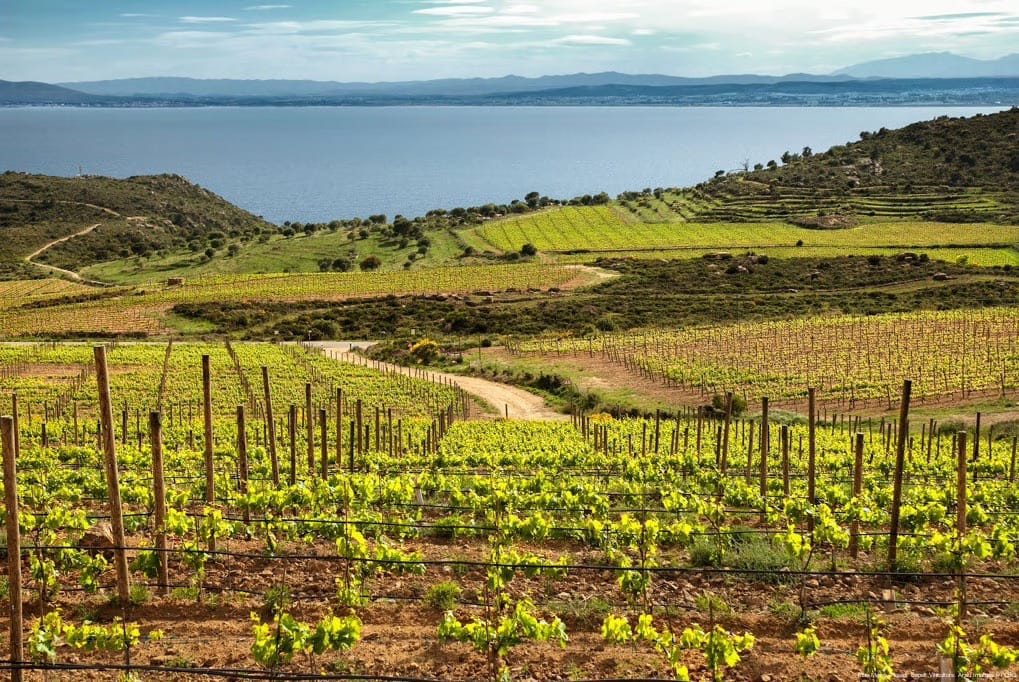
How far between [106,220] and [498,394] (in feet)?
355

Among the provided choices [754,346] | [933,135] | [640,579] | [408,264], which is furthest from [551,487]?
[933,135]

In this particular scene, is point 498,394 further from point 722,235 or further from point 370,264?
point 722,235

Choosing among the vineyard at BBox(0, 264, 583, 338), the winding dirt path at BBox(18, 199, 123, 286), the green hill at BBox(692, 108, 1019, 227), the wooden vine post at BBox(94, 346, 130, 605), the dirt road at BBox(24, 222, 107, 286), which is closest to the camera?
the wooden vine post at BBox(94, 346, 130, 605)

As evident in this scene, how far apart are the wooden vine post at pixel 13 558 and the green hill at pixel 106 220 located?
331ft

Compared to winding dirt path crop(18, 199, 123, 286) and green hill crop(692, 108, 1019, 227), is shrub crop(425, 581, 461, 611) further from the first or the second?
green hill crop(692, 108, 1019, 227)

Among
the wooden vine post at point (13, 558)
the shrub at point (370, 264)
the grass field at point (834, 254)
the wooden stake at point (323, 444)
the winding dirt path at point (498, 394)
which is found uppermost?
the wooden vine post at point (13, 558)

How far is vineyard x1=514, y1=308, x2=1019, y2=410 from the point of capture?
127 feet

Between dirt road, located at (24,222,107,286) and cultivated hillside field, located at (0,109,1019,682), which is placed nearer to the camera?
cultivated hillside field, located at (0,109,1019,682)

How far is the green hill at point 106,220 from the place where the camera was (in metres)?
113

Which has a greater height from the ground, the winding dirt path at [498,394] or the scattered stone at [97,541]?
the scattered stone at [97,541]

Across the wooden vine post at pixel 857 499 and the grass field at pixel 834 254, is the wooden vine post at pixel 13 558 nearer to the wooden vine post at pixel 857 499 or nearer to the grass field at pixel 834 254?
the wooden vine post at pixel 857 499

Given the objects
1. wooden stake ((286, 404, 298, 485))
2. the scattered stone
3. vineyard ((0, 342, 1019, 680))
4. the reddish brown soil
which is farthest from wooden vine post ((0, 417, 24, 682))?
wooden stake ((286, 404, 298, 485))

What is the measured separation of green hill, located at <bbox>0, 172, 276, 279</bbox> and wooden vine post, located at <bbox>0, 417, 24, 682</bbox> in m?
101

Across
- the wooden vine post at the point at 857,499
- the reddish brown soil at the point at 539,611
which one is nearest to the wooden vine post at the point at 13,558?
the reddish brown soil at the point at 539,611
